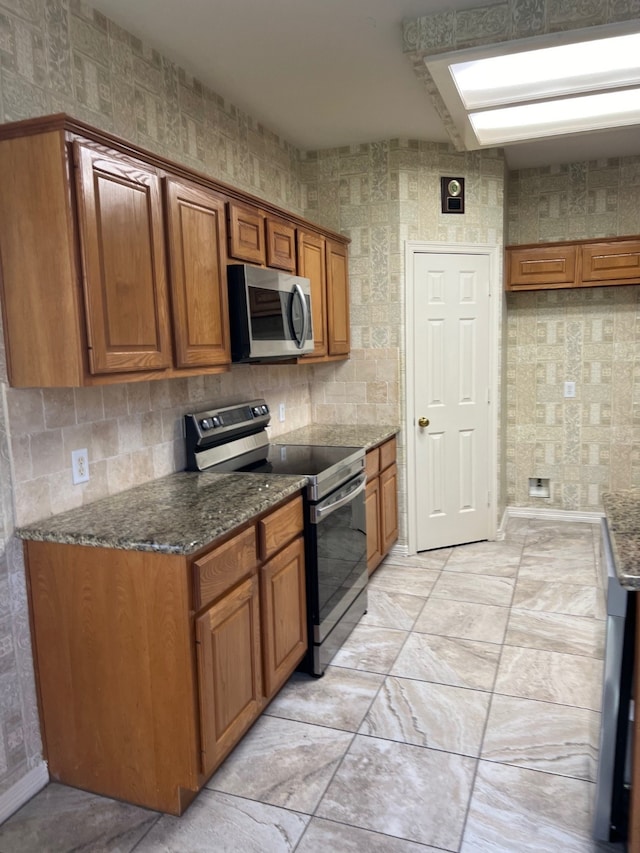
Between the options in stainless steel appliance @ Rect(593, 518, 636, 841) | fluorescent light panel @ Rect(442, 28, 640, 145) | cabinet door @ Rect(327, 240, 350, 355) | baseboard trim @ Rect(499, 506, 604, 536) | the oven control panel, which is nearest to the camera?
stainless steel appliance @ Rect(593, 518, 636, 841)

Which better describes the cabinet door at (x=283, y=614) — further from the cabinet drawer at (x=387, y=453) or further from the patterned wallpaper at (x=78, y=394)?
the cabinet drawer at (x=387, y=453)

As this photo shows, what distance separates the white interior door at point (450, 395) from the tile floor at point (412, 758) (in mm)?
1003

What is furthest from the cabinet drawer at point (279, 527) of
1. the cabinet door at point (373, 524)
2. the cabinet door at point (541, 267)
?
the cabinet door at point (541, 267)

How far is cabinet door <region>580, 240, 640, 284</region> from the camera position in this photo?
173 inches

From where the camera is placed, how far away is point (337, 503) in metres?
2.84

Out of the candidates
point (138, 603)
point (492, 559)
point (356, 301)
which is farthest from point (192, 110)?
point (492, 559)

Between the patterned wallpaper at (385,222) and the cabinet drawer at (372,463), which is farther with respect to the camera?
the patterned wallpaper at (385,222)

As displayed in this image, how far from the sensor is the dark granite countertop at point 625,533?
1.48m

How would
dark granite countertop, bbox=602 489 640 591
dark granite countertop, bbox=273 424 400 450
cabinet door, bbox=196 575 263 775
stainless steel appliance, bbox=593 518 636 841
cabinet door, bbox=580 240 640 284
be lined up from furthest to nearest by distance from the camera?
cabinet door, bbox=580 240 640 284, dark granite countertop, bbox=273 424 400 450, cabinet door, bbox=196 575 263 775, stainless steel appliance, bbox=593 518 636 841, dark granite countertop, bbox=602 489 640 591

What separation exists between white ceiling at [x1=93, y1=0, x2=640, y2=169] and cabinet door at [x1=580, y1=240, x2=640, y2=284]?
0.77m

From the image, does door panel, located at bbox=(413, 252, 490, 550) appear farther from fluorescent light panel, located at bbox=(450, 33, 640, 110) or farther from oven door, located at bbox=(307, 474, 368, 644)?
fluorescent light panel, located at bbox=(450, 33, 640, 110)

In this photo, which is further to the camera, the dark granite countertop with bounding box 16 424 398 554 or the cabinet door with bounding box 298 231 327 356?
the cabinet door with bounding box 298 231 327 356

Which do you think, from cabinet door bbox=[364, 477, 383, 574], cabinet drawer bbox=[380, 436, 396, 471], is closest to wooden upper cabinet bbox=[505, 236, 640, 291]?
cabinet drawer bbox=[380, 436, 396, 471]

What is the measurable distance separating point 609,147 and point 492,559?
9.50 ft
